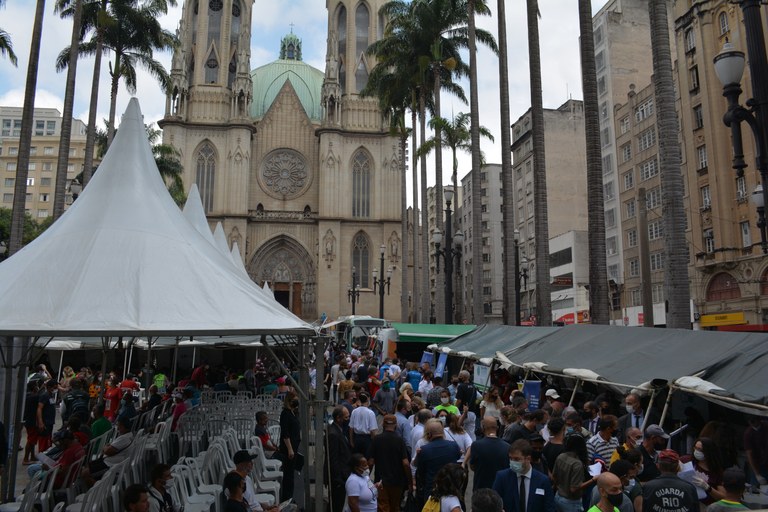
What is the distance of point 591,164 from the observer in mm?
15555

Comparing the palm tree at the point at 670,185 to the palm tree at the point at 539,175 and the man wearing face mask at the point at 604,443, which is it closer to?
the man wearing face mask at the point at 604,443

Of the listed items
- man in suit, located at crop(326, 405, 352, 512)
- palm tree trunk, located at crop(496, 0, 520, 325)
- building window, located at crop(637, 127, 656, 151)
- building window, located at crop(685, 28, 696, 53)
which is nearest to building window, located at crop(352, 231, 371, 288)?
building window, located at crop(637, 127, 656, 151)

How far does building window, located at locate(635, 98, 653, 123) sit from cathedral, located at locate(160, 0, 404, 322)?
1959 cm

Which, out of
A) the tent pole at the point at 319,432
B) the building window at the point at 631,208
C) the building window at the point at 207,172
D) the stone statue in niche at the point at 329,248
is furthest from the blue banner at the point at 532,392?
the building window at the point at 207,172

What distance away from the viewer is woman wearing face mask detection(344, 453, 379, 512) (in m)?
6.17

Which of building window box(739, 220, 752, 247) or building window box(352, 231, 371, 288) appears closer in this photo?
building window box(739, 220, 752, 247)

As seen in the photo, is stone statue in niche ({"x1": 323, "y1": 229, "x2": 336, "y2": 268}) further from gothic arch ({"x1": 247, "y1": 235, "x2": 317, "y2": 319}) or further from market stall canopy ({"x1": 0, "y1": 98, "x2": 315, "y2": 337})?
market stall canopy ({"x1": 0, "y1": 98, "x2": 315, "y2": 337})

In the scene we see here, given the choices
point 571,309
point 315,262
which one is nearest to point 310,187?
point 315,262

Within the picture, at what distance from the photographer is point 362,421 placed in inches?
342

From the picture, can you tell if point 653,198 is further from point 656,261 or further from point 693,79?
point 693,79

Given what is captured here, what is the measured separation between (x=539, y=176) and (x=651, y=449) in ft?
48.5

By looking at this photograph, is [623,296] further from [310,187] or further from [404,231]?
[310,187]

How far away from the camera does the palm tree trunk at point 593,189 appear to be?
49.3 ft

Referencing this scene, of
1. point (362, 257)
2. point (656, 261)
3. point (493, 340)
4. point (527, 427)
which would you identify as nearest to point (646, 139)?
point (656, 261)
